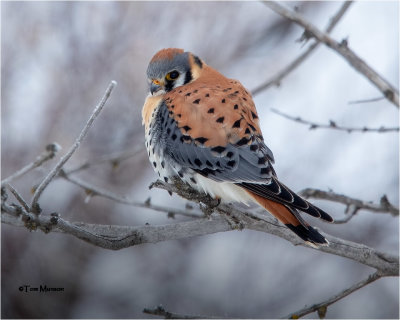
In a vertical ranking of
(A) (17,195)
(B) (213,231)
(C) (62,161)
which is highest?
(B) (213,231)

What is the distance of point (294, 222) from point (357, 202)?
1.80 feet

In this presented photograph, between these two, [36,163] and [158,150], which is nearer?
[36,163]

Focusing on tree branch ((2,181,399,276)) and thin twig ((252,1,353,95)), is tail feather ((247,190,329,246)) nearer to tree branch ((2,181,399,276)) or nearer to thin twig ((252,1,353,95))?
tree branch ((2,181,399,276))

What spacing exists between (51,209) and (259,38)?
7.28 ft

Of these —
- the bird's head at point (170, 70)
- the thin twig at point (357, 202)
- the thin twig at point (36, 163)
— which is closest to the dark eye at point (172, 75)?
the bird's head at point (170, 70)

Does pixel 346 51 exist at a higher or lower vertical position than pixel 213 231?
higher

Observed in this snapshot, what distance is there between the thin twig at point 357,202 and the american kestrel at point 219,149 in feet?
1.10

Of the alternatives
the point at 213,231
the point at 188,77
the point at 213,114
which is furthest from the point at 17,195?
the point at 188,77

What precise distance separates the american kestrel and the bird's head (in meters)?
0.09

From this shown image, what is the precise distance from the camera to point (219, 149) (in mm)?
2805

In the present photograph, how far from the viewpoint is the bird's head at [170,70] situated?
10.6 feet

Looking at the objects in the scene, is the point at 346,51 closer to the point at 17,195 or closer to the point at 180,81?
the point at 180,81

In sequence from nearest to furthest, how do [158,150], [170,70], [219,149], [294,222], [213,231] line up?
[294,222] < [213,231] < [219,149] < [158,150] < [170,70]

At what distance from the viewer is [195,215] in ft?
10.4
